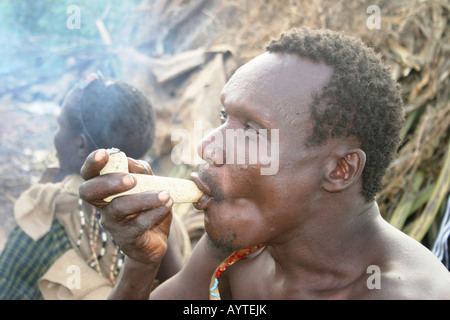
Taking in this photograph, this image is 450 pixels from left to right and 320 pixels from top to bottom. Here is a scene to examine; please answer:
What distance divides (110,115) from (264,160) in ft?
4.51

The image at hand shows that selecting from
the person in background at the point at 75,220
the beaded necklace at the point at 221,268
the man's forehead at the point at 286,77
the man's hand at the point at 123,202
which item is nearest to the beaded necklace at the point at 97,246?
the person in background at the point at 75,220

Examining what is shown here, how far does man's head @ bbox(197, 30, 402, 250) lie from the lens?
5.35 feet

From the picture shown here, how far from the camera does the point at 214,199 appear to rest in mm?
1693

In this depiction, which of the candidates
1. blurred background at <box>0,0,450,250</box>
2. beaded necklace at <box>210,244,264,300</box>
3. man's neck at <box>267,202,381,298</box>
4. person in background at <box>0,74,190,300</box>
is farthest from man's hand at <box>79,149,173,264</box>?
blurred background at <box>0,0,450,250</box>

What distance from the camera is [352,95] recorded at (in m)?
1.63

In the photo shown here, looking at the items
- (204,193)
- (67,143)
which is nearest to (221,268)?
(204,193)

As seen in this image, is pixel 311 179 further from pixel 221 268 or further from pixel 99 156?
pixel 99 156

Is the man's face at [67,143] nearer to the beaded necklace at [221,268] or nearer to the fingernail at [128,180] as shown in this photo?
the beaded necklace at [221,268]

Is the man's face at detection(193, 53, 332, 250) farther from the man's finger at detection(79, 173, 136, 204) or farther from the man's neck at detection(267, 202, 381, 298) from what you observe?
the man's finger at detection(79, 173, 136, 204)

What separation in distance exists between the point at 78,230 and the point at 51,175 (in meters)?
0.61

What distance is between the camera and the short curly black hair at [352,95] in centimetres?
162

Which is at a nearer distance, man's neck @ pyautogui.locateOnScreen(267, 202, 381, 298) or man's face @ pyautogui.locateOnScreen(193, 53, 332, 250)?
man's face @ pyautogui.locateOnScreen(193, 53, 332, 250)

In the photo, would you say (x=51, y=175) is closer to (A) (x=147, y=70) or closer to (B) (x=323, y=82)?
(B) (x=323, y=82)
